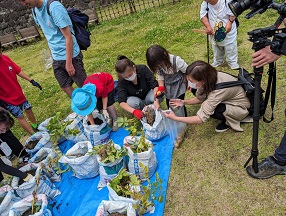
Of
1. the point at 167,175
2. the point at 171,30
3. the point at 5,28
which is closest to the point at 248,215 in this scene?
the point at 167,175

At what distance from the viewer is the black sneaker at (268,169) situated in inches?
83.8

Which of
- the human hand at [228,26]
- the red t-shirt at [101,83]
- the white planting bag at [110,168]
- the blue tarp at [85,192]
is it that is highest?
the human hand at [228,26]

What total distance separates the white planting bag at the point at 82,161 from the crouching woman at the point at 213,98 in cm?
89

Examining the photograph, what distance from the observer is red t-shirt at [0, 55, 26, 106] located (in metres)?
3.08

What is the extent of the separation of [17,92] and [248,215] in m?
2.91

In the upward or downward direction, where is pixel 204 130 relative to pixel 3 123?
downward

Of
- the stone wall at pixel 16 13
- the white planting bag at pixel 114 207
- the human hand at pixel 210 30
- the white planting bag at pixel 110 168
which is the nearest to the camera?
the white planting bag at pixel 114 207

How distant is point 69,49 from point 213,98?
5.64 feet

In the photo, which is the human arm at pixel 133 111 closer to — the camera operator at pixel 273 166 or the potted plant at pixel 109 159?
the potted plant at pixel 109 159

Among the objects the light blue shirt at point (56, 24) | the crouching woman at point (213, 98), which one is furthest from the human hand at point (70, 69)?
the crouching woman at point (213, 98)

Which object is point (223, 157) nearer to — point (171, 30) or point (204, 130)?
point (204, 130)

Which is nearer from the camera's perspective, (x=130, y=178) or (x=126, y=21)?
(x=130, y=178)

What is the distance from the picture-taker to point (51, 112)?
4.23m

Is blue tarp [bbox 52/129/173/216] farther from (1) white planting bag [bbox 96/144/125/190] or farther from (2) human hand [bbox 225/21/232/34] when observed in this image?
(2) human hand [bbox 225/21/232/34]
